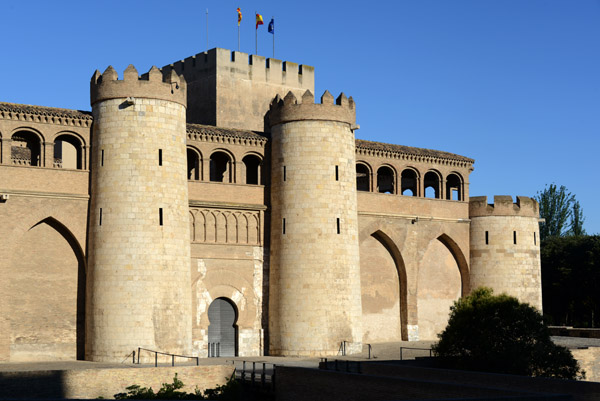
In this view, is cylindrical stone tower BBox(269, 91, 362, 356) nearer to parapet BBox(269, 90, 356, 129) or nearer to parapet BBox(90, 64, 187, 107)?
parapet BBox(269, 90, 356, 129)

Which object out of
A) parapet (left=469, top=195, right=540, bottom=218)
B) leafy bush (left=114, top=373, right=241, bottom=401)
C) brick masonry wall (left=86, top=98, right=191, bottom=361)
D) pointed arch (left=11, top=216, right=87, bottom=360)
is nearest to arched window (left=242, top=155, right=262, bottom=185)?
brick masonry wall (left=86, top=98, right=191, bottom=361)

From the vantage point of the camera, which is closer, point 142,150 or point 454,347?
point 454,347

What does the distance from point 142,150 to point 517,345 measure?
46.4ft

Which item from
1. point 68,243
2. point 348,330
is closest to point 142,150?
point 68,243

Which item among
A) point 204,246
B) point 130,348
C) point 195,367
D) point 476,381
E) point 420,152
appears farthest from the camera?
point 420,152

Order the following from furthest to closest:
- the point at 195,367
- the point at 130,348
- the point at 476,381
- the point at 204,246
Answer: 1. the point at 204,246
2. the point at 130,348
3. the point at 195,367
4. the point at 476,381

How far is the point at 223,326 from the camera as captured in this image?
34.3m

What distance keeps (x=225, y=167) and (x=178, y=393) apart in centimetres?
1383

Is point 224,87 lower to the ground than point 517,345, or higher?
higher

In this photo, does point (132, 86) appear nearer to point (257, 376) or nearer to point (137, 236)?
point (137, 236)

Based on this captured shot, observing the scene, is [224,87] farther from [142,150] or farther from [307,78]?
[142,150]

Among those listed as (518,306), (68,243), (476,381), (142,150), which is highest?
(142,150)

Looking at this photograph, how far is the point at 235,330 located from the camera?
3447cm

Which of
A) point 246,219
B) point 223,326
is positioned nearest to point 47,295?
point 223,326
